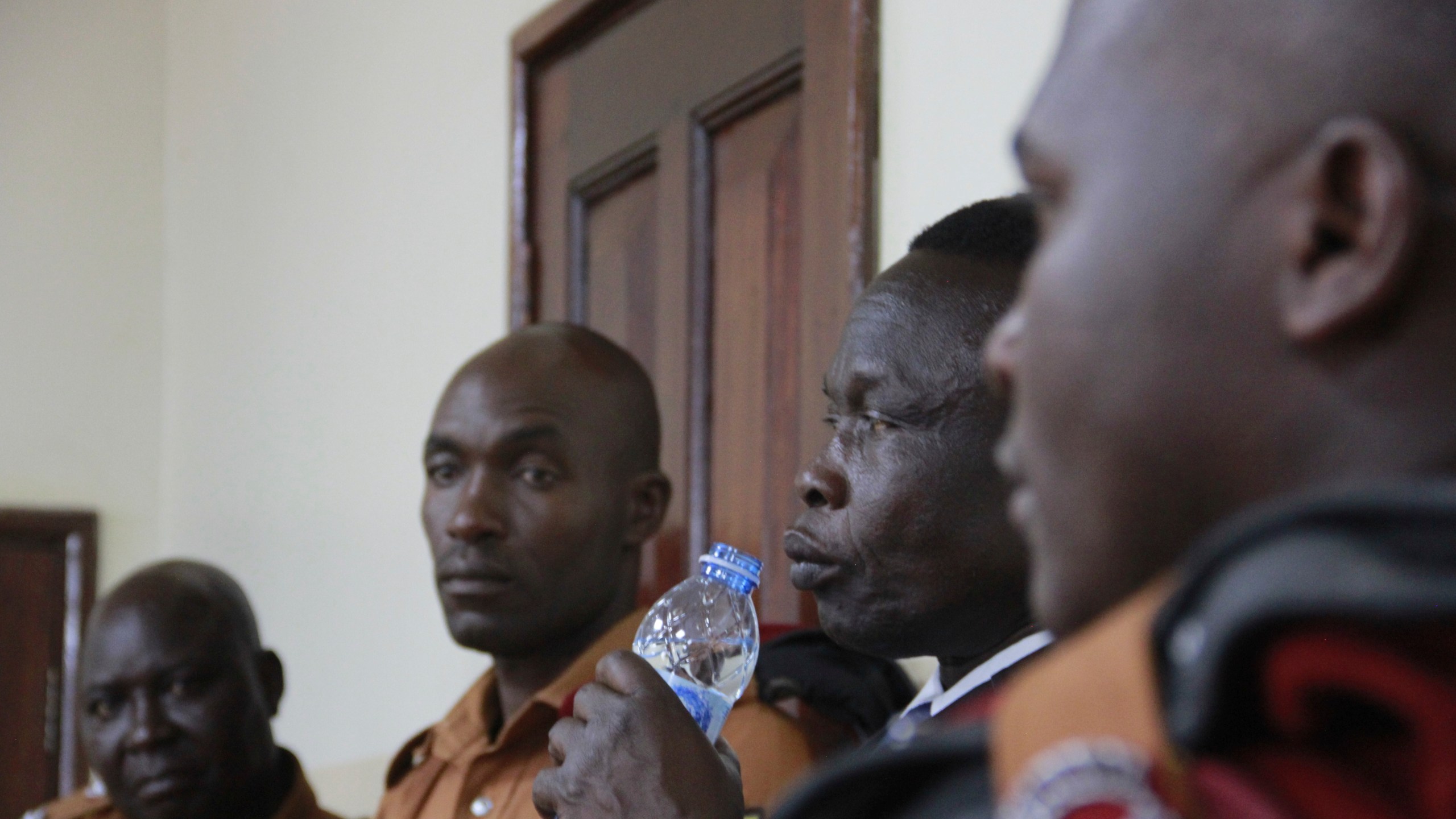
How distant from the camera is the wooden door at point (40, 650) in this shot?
3928 millimetres

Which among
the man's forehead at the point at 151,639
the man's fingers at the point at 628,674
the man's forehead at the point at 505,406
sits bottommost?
the man's forehead at the point at 151,639

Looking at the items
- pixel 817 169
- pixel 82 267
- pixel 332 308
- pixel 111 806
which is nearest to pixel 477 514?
pixel 817 169

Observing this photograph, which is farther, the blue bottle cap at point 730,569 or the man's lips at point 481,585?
the man's lips at point 481,585

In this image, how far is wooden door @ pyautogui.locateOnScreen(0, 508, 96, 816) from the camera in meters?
3.93

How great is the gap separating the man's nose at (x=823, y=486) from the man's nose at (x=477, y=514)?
68 centimetres

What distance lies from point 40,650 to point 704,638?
121 inches

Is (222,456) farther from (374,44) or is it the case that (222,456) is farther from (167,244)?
(374,44)

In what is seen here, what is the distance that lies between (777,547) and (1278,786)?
1568mm

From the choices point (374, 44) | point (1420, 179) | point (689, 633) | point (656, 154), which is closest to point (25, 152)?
point (374, 44)

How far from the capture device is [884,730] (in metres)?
1.38

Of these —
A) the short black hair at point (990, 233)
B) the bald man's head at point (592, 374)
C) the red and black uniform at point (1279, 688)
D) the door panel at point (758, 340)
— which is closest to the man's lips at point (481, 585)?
the bald man's head at point (592, 374)

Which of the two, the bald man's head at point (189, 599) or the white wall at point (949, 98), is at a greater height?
the white wall at point (949, 98)

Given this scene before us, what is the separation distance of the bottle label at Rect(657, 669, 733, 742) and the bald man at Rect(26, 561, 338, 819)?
1235mm

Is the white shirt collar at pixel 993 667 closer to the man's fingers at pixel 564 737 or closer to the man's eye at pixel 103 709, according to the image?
the man's fingers at pixel 564 737
